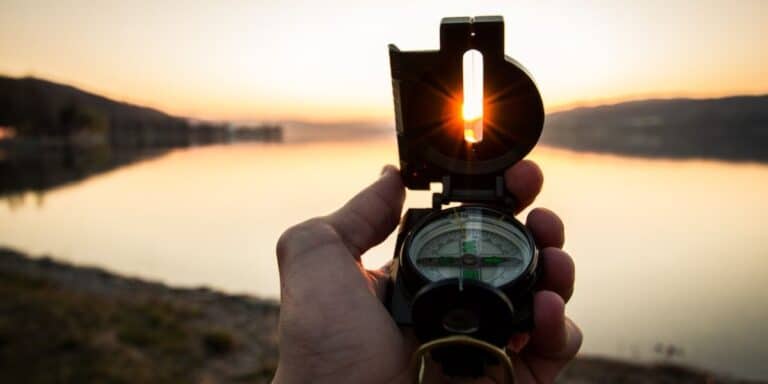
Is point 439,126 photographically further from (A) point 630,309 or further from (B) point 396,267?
(A) point 630,309

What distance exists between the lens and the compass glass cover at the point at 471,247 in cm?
173

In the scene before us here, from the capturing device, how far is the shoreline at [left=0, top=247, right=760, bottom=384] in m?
5.63

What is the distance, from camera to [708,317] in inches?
332

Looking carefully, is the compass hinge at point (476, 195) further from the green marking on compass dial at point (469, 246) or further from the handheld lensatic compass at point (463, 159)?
the green marking on compass dial at point (469, 246)

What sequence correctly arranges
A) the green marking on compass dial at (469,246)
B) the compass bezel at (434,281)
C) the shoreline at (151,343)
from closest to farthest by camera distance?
1. the compass bezel at (434,281)
2. the green marking on compass dial at (469,246)
3. the shoreline at (151,343)

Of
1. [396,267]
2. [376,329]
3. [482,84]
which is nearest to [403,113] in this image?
[482,84]

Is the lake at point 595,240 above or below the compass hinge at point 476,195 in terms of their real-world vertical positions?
below

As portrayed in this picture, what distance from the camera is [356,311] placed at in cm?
174

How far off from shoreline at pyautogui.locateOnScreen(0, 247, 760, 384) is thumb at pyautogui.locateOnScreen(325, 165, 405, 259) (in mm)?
4370

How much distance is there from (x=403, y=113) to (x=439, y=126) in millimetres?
139

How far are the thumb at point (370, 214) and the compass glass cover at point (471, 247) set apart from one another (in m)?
0.32

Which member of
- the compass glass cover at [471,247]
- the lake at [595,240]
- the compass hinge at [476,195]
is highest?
the compass hinge at [476,195]

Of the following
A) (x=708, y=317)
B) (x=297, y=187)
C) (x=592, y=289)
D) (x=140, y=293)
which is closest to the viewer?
(x=708, y=317)

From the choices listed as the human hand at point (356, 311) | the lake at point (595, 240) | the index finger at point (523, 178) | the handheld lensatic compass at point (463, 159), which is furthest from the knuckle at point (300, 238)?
the lake at point (595, 240)
